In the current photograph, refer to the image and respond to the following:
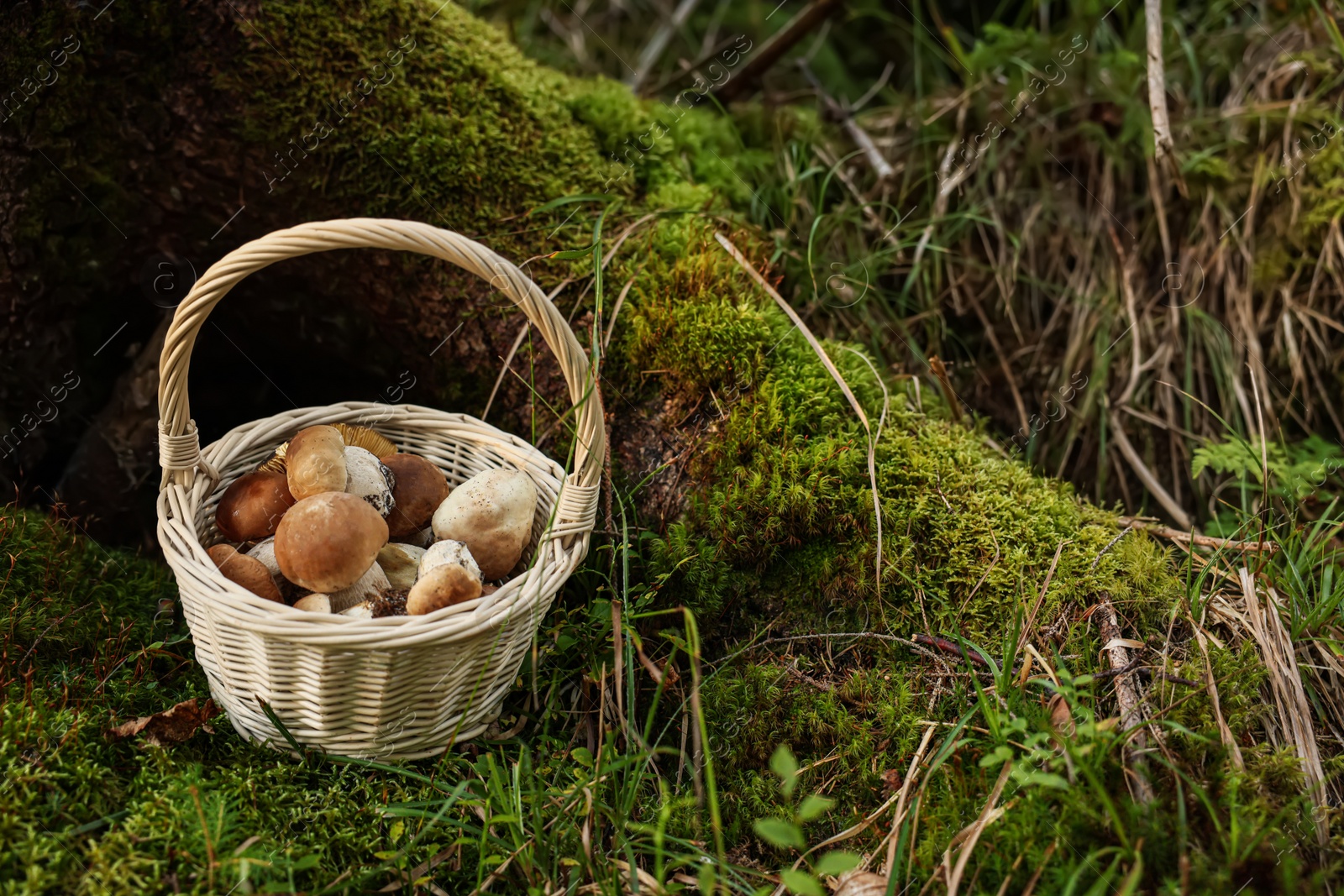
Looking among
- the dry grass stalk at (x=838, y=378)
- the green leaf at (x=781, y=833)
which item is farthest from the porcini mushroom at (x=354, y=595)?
the dry grass stalk at (x=838, y=378)

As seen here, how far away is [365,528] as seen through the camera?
1.65 m

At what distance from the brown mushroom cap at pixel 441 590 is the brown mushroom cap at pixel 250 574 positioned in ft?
0.95

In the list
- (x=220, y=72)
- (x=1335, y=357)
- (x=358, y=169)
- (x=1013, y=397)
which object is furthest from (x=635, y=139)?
(x=1335, y=357)

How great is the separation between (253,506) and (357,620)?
1.70 feet

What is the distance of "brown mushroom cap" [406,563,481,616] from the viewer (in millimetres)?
1620

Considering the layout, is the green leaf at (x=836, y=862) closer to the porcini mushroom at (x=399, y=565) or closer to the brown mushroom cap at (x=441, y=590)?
the brown mushroom cap at (x=441, y=590)

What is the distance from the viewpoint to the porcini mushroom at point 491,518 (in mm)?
1814

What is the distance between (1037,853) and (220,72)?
272 cm

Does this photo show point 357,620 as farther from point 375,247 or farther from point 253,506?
point 375,247

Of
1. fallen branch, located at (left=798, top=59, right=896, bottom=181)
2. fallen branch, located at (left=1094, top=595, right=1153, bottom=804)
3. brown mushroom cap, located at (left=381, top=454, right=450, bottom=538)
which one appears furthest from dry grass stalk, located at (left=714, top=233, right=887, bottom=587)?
brown mushroom cap, located at (left=381, top=454, right=450, bottom=538)

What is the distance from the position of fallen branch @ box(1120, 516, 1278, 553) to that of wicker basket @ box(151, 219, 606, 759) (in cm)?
139

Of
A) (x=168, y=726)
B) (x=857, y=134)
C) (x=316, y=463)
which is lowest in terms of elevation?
(x=168, y=726)

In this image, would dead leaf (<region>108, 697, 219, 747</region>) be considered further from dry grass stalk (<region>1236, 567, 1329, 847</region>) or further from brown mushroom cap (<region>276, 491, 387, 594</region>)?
dry grass stalk (<region>1236, 567, 1329, 847</region>)

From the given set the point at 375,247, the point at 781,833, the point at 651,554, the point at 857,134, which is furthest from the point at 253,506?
the point at 857,134
